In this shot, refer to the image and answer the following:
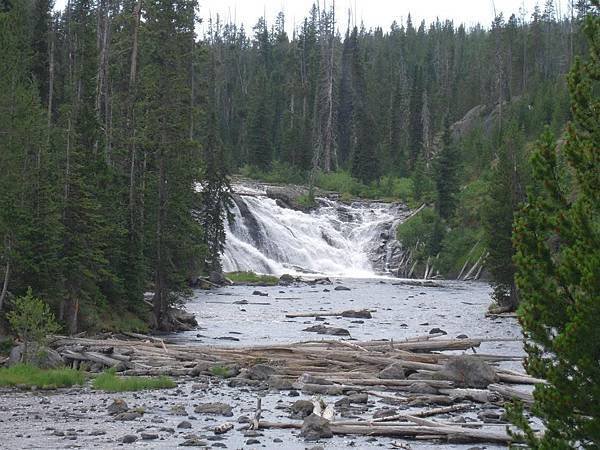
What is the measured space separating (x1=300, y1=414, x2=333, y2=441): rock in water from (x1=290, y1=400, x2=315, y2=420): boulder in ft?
5.07

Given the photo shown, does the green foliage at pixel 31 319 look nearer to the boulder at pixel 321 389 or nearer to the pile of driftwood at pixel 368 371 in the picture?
the pile of driftwood at pixel 368 371

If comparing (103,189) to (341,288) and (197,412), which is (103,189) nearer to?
(197,412)

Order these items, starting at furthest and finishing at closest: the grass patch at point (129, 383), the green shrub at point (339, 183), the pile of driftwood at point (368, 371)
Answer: the green shrub at point (339, 183) → the grass patch at point (129, 383) → the pile of driftwood at point (368, 371)

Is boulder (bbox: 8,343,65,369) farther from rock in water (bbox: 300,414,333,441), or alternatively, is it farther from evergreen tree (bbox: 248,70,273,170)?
evergreen tree (bbox: 248,70,273,170)

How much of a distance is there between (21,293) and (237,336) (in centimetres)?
803

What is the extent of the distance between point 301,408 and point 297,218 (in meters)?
56.3

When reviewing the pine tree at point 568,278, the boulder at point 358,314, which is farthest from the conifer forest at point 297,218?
the boulder at point 358,314

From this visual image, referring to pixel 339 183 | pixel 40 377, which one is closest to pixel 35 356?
pixel 40 377

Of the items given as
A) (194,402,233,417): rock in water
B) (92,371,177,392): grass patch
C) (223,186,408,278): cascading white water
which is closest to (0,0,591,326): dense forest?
(223,186,408,278): cascading white water

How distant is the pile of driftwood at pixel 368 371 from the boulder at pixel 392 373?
25mm

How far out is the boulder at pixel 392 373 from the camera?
2089 centimetres

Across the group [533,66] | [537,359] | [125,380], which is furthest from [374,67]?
[537,359]

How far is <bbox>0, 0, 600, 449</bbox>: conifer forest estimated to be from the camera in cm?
830

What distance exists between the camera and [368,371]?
21.7 meters
